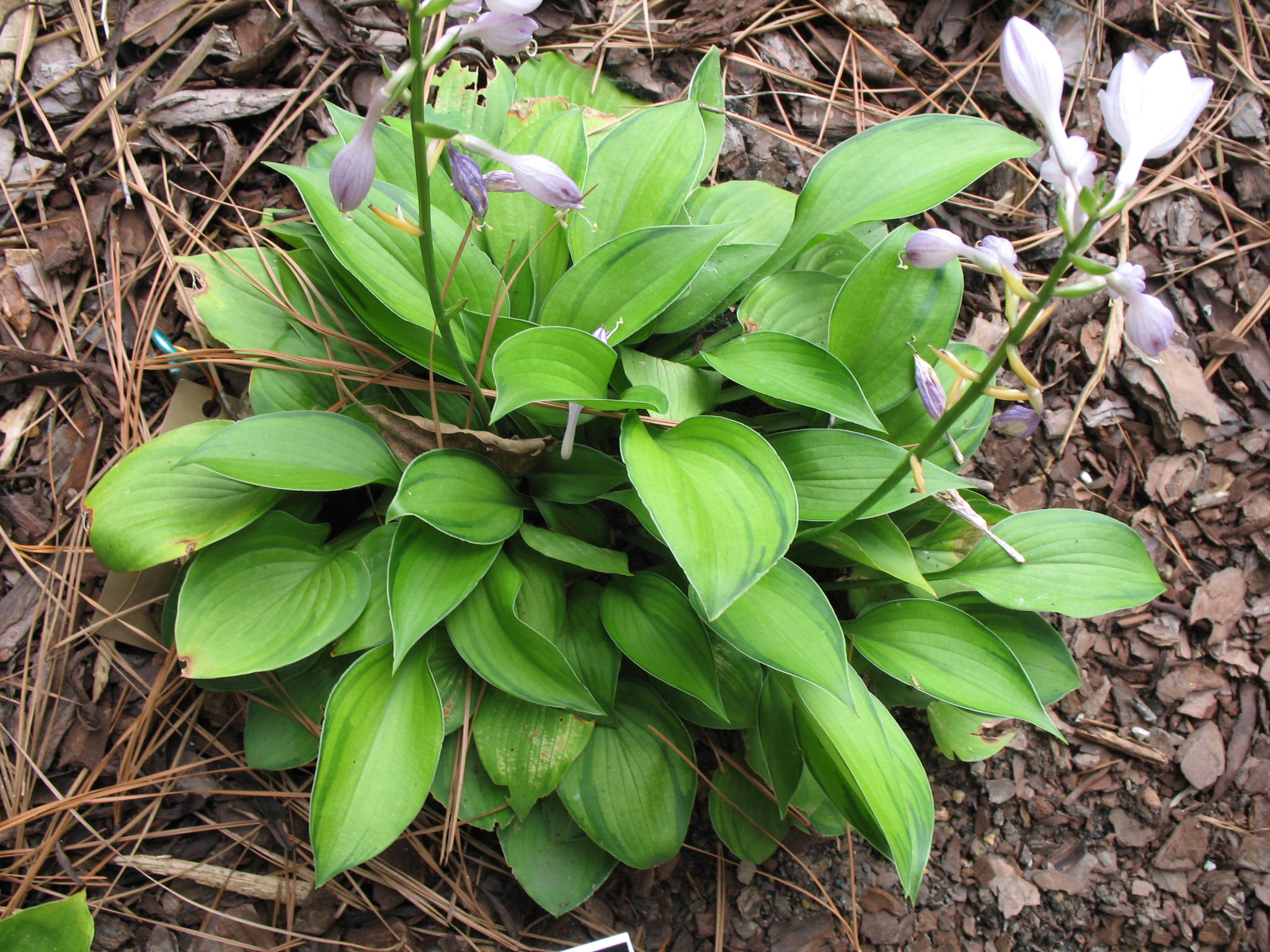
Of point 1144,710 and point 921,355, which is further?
point 1144,710

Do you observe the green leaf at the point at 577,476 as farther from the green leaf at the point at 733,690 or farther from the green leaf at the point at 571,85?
the green leaf at the point at 571,85

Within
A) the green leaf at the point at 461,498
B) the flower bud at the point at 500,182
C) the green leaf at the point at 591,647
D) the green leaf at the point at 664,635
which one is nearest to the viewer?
the flower bud at the point at 500,182

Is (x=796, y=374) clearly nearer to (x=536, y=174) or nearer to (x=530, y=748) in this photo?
(x=536, y=174)

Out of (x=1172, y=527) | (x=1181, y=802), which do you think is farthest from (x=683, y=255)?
(x=1181, y=802)

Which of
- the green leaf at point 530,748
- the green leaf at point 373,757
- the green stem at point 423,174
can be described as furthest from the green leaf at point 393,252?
the green leaf at point 530,748

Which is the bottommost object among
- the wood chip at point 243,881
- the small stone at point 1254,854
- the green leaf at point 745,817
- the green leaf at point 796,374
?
the wood chip at point 243,881

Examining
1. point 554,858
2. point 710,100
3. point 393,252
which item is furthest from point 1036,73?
point 554,858

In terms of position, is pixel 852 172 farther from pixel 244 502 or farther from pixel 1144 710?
pixel 1144 710

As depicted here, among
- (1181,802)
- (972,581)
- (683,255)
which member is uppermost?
(683,255)
